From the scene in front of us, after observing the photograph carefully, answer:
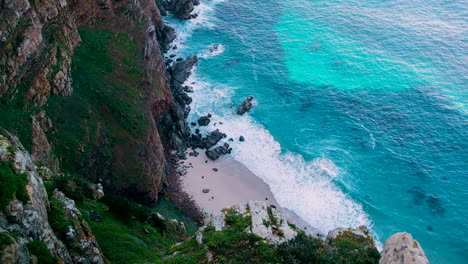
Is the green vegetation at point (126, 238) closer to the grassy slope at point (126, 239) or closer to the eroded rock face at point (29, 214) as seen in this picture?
the grassy slope at point (126, 239)

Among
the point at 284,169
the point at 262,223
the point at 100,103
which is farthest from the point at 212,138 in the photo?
the point at 262,223

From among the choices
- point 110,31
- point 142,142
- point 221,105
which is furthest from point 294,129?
point 110,31

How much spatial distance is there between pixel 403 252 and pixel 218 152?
149 ft

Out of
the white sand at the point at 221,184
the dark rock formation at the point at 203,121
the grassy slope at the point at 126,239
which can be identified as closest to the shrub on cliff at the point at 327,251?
the grassy slope at the point at 126,239

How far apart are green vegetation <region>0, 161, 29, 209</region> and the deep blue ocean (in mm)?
44974

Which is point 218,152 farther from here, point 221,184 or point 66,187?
point 66,187

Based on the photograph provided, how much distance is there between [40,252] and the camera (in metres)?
19.3

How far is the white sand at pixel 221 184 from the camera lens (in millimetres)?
59375

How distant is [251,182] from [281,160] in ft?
25.3

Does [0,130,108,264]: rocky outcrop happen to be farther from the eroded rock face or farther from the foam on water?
A: the foam on water

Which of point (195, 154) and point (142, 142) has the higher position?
point (142, 142)

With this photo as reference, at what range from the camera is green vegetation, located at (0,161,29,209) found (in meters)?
20.2

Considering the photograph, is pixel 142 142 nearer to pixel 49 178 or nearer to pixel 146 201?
pixel 146 201

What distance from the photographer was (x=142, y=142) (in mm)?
52438
